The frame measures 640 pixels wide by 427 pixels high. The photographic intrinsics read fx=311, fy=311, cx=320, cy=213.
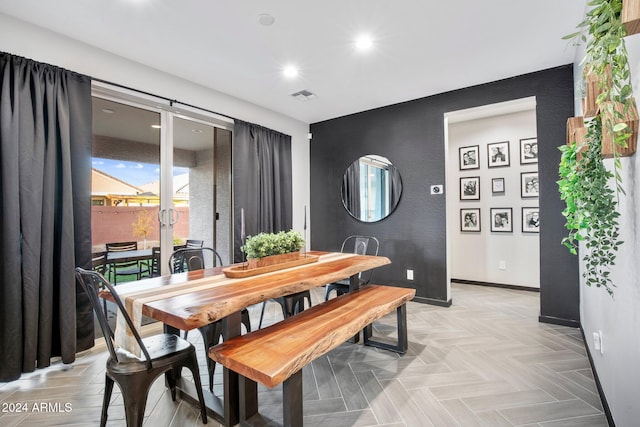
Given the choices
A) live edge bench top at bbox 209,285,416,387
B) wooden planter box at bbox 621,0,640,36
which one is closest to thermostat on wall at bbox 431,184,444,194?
live edge bench top at bbox 209,285,416,387

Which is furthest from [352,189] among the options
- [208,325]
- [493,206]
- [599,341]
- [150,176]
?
[599,341]

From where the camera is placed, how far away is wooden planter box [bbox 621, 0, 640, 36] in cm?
89

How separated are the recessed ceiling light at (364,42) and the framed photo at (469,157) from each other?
295cm

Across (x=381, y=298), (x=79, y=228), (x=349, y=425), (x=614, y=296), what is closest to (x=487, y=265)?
(x=381, y=298)

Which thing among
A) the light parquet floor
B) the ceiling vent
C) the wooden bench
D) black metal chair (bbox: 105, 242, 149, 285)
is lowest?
the light parquet floor

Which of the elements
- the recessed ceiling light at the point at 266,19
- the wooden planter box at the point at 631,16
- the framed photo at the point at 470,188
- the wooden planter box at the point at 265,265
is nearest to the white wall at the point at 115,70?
the recessed ceiling light at the point at 266,19

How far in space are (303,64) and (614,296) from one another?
294 centimetres

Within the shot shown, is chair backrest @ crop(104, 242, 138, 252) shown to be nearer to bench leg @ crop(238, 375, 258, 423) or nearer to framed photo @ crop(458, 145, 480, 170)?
bench leg @ crop(238, 375, 258, 423)

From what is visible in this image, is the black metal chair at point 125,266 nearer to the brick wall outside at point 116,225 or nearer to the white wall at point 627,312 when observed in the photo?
the brick wall outside at point 116,225

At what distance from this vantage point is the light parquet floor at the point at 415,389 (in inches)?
70.0

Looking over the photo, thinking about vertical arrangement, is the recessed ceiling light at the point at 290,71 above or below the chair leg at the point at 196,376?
above

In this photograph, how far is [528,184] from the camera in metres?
4.48

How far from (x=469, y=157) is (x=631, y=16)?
434 cm

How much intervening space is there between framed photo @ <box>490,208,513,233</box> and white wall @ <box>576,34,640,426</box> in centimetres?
312
